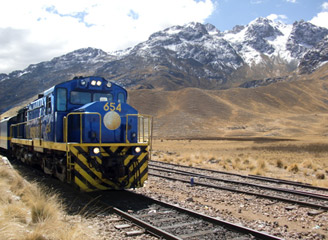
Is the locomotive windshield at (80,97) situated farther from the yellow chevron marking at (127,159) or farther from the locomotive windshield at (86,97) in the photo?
the yellow chevron marking at (127,159)

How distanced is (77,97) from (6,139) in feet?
40.7

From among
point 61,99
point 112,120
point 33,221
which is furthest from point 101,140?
point 33,221

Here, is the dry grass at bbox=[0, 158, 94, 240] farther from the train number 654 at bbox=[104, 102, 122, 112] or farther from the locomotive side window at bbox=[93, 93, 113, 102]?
the locomotive side window at bbox=[93, 93, 113, 102]

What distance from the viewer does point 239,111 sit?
88.2 m

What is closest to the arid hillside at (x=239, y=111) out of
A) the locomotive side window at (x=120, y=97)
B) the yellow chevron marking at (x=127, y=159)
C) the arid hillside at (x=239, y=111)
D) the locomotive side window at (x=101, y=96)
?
the arid hillside at (x=239, y=111)

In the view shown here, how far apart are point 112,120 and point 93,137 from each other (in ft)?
2.56

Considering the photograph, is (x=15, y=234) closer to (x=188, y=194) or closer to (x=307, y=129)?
(x=188, y=194)

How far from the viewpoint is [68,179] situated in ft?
32.3

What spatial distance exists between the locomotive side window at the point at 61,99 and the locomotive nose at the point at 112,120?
1680 millimetres

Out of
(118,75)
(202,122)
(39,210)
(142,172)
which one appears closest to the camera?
(39,210)

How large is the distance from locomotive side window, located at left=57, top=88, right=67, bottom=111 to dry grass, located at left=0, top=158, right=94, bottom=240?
2644mm

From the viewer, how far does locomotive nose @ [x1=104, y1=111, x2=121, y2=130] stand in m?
10.2

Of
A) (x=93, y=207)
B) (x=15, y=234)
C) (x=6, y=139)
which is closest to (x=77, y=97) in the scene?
(x=93, y=207)

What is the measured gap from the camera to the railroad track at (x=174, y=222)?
635cm
